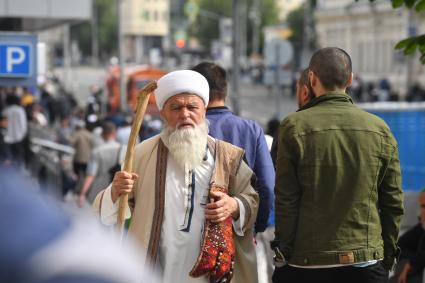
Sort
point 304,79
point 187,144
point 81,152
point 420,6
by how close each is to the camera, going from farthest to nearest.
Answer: point 81,152 → point 420,6 → point 304,79 → point 187,144

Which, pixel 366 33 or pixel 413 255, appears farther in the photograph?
pixel 366 33

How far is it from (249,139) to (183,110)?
711 mm

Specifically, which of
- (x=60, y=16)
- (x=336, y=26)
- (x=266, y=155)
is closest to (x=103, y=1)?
(x=336, y=26)

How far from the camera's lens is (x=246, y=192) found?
4.93 metres

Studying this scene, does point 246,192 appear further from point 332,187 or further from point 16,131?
point 16,131

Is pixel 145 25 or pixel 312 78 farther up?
pixel 145 25

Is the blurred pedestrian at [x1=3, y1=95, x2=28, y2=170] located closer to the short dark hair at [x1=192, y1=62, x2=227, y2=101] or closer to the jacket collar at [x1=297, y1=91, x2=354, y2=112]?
the short dark hair at [x1=192, y1=62, x2=227, y2=101]

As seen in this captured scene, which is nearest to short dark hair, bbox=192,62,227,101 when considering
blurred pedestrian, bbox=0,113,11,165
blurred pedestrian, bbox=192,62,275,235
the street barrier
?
blurred pedestrian, bbox=192,62,275,235

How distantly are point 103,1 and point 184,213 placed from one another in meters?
160

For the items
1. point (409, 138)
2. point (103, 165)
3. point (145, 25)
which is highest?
point (145, 25)

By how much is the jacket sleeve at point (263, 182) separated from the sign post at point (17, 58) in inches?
270

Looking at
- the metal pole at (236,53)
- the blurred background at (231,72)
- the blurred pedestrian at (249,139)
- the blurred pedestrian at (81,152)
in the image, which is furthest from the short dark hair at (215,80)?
the metal pole at (236,53)

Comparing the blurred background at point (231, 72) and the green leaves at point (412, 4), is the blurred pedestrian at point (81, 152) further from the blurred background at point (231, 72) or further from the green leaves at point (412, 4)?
the green leaves at point (412, 4)

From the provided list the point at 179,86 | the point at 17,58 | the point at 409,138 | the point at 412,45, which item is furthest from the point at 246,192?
the point at 409,138
